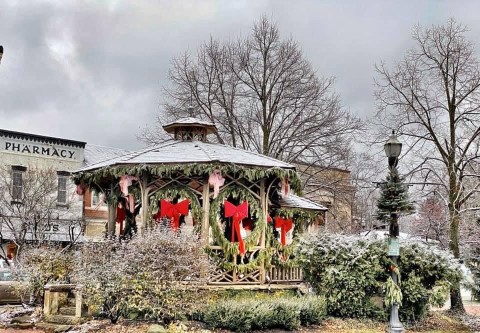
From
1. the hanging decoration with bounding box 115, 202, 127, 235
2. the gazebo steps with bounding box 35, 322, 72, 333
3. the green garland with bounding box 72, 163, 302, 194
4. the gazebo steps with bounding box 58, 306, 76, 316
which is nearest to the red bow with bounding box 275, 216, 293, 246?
the green garland with bounding box 72, 163, 302, 194

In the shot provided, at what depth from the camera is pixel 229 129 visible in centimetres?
3050

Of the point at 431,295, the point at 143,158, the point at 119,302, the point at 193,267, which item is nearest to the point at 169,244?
the point at 193,267

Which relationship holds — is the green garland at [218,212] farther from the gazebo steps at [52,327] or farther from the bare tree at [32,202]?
the bare tree at [32,202]

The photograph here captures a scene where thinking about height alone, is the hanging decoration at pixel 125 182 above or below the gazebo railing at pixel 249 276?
above

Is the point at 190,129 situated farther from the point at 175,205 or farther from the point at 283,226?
the point at 283,226

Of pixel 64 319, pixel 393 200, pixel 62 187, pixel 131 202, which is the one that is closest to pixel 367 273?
pixel 393 200

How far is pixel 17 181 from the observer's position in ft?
Answer: 103

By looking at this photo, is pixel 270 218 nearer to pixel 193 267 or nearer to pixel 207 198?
pixel 207 198

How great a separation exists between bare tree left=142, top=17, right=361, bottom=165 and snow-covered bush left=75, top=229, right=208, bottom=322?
1612 cm

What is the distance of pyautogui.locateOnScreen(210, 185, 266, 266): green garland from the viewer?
645 inches

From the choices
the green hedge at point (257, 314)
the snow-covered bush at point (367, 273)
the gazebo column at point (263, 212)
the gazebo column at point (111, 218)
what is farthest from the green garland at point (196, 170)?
the green hedge at point (257, 314)

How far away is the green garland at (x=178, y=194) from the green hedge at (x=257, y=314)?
2896mm

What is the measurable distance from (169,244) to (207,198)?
10.5 feet

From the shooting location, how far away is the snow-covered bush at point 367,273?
15.8m
